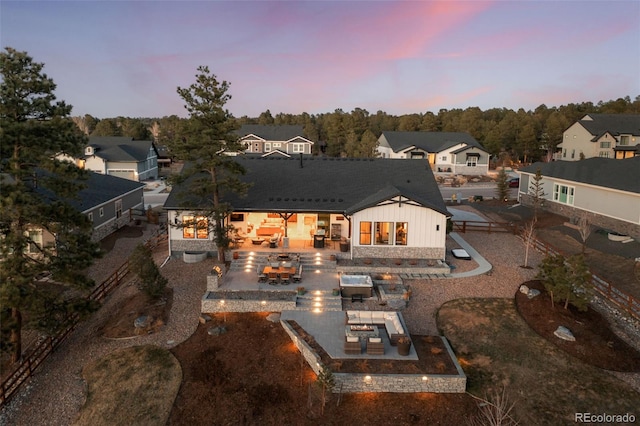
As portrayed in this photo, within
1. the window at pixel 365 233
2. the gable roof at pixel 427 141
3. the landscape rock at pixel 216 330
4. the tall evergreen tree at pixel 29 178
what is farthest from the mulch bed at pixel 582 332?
the gable roof at pixel 427 141

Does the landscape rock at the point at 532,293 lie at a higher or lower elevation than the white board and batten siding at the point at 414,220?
lower

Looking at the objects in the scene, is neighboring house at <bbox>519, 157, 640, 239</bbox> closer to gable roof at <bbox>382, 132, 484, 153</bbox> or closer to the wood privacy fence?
gable roof at <bbox>382, 132, 484, 153</bbox>

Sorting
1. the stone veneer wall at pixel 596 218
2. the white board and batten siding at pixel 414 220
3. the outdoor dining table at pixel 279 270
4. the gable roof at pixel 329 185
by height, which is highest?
the gable roof at pixel 329 185

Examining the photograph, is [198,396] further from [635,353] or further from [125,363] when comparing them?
[635,353]

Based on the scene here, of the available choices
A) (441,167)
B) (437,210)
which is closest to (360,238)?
(437,210)

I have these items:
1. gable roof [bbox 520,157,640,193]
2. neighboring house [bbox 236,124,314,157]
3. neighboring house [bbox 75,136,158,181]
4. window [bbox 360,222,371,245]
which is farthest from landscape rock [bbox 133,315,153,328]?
neighboring house [bbox 236,124,314,157]

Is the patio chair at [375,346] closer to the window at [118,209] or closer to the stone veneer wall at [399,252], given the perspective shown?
the stone veneer wall at [399,252]
